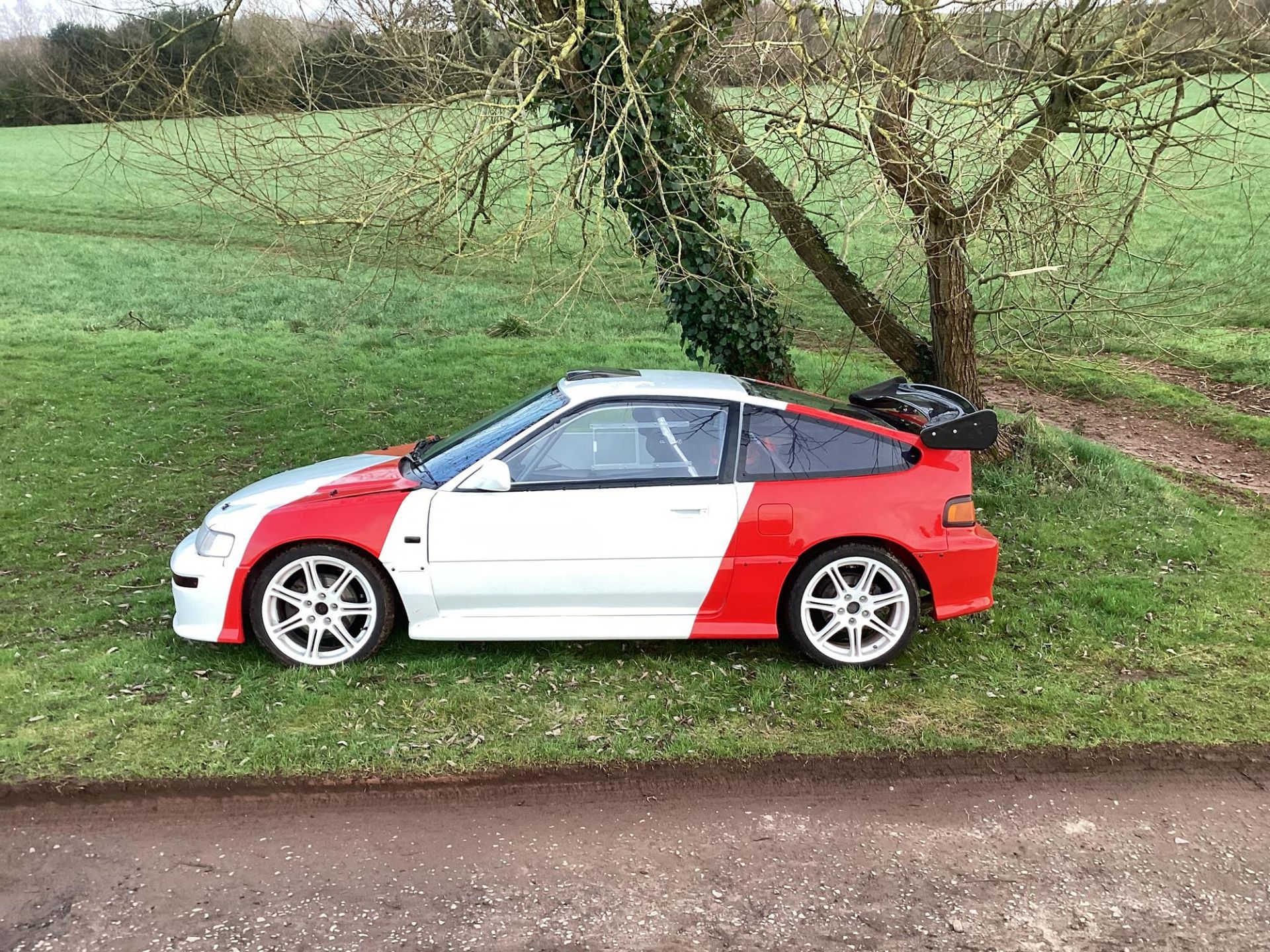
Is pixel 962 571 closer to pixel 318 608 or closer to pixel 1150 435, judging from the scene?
pixel 318 608

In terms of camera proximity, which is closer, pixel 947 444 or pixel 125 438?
pixel 947 444

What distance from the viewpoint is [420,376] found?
1277 cm

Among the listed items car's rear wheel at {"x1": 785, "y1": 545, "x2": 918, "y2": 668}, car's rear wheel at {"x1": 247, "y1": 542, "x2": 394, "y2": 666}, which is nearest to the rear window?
car's rear wheel at {"x1": 785, "y1": 545, "x2": 918, "y2": 668}

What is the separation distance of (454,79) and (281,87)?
157 cm

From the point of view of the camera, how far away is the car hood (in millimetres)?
5336

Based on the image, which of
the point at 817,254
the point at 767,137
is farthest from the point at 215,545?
the point at 817,254

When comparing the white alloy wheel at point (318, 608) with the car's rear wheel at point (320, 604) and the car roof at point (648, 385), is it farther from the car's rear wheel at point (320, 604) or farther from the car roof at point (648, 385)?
the car roof at point (648, 385)

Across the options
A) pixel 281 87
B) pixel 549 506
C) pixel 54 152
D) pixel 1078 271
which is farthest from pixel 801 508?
pixel 54 152

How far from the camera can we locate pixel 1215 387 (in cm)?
1277

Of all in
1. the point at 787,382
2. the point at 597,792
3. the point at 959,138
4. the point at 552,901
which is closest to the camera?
the point at 552,901

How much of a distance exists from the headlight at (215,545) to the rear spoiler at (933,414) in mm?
3809

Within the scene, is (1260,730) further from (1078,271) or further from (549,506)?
(1078,271)

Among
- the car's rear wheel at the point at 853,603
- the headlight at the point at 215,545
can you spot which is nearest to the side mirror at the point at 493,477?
the headlight at the point at 215,545

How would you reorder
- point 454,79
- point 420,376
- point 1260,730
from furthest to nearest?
point 420,376 → point 454,79 → point 1260,730
